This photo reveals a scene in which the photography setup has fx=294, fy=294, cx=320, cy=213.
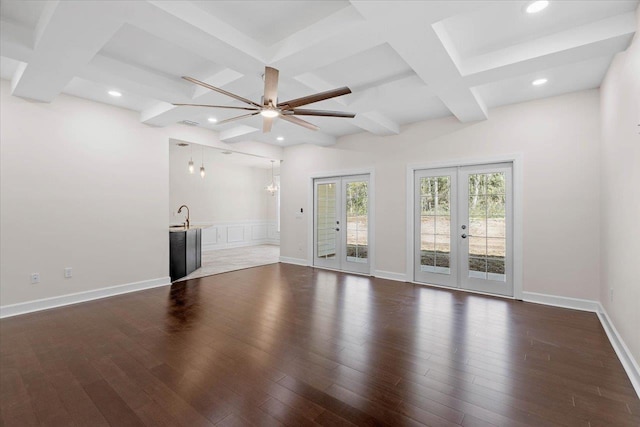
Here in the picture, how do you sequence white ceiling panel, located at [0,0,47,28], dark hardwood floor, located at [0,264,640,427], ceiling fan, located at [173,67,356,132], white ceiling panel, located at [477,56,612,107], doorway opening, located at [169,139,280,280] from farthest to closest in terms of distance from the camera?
doorway opening, located at [169,139,280,280] < white ceiling panel, located at [477,56,612,107] < ceiling fan, located at [173,67,356,132] < white ceiling panel, located at [0,0,47,28] < dark hardwood floor, located at [0,264,640,427]

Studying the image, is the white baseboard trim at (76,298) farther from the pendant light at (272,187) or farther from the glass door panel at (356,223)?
the pendant light at (272,187)

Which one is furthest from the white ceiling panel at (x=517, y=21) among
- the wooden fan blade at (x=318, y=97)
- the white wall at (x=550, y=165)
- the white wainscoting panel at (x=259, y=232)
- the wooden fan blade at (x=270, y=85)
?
the white wainscoting panel at (x=259, y=232)

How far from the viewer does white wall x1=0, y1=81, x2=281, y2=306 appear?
385 centimetres

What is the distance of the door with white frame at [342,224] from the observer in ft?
20.6

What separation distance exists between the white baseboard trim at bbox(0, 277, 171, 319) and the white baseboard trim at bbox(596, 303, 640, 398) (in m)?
6.12

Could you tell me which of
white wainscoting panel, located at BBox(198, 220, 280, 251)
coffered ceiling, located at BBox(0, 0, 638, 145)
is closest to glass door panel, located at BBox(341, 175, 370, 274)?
coffered ceiling, located at BBox(0, 0, 638, 145)

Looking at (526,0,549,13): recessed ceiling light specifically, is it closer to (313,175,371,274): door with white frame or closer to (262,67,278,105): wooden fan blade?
(262,67,278,105): wooden fan blade

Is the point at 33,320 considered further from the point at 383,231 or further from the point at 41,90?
the point at 383,231

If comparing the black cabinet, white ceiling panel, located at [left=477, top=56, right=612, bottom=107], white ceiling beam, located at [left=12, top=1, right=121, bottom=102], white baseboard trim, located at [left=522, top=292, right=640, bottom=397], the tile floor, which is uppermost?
white ceiling panel, located at [left=477, top=56, right=612, bottom=107]

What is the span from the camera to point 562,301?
4.16m

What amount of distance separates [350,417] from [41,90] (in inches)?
196

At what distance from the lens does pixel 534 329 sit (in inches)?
133

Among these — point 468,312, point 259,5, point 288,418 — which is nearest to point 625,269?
point 468,312

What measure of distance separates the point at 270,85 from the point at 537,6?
227 centimetres
